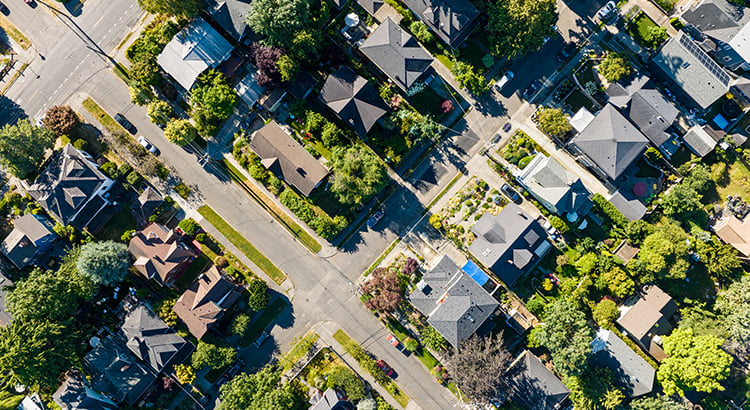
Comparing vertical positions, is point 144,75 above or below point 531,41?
below

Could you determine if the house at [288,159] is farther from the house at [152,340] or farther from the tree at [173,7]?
the house at [152,340]

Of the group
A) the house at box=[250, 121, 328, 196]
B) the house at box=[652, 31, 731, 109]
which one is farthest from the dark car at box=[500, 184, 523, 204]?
the house at box=[652, 31, 731, 109]

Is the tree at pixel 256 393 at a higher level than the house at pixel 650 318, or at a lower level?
lower

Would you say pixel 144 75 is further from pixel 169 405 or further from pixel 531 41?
pixel 531 41

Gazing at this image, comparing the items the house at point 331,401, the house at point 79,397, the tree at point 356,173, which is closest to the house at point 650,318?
the tree at point 356,173

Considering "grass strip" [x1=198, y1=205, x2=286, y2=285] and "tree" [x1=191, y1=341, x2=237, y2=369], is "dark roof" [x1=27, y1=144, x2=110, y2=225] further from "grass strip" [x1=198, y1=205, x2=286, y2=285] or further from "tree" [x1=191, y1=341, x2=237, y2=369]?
"tree" [x1=191, y1=341, x2=237, y2=369]

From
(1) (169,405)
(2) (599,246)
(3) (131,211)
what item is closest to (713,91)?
(2) (599,246)

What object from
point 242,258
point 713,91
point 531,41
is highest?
point 713,91
